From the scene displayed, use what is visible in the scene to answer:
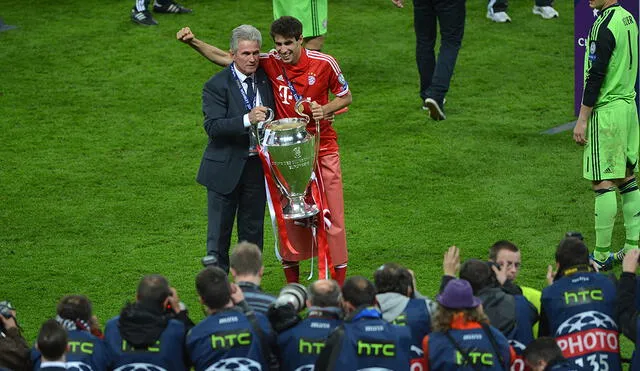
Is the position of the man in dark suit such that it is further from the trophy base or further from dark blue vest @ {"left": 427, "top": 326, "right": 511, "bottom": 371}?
dark blue vest @ {"left": 427, "top": 326, "right": 511, "bottom": 371}

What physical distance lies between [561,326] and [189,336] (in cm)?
199

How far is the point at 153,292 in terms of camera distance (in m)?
6.17

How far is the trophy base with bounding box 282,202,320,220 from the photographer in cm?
811

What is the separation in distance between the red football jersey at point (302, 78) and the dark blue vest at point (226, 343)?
94.7 inches

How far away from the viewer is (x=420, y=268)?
8953 mm

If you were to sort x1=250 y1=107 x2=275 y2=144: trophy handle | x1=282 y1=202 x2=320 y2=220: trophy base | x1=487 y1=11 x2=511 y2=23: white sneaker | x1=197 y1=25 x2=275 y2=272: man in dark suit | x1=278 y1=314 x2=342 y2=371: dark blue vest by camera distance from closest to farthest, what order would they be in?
x1=278 y1=314 x2=342 y2=371: dark blue vest < x1=250 y1=107 x2=275 y2=144: trophy handle < x1=197 y1=25 x2=275 y2=272: man in dark suit < x1=282 y1=202 x2=320 y2=220: trophy base < x1=487 y1=11 x2=511 y2=23: white sneaker

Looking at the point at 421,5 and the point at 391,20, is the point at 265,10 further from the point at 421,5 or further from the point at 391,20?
the point at 421,5

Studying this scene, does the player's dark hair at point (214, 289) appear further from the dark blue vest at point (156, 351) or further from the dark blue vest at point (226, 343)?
the dark blue vest at point (156, 351)

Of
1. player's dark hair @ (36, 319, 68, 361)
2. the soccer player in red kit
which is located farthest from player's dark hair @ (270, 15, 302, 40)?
player's dark hair @ (36, 319, 68, 361)

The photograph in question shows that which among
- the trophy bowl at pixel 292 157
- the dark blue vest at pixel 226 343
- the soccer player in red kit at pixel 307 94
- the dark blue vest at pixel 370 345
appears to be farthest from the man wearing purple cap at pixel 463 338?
the soccer player in red kit at pixel 307 94

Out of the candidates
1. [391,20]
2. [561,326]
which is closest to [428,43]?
[391,20]

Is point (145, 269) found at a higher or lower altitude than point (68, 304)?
lower

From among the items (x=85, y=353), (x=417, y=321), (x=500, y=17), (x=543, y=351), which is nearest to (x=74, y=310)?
(x=85, y=353)

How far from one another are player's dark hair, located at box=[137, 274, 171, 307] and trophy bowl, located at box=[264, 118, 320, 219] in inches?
71.6
